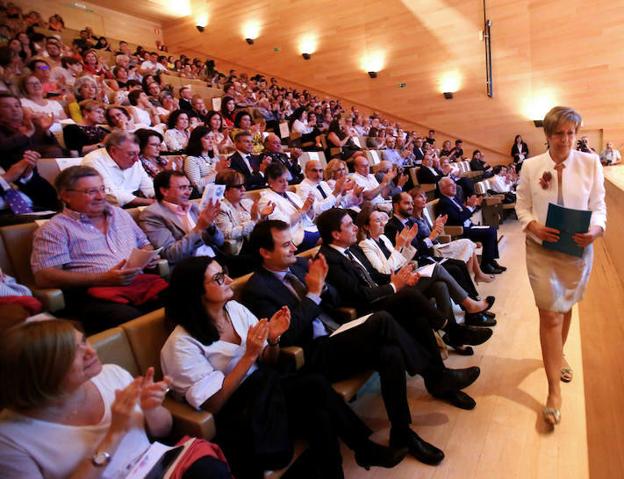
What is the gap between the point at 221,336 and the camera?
129 centimetres

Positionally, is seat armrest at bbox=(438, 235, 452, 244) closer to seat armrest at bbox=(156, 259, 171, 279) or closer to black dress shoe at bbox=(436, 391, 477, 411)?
black dress shoe at bbox=(436, 391, 477, 411)

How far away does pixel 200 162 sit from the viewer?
308cm

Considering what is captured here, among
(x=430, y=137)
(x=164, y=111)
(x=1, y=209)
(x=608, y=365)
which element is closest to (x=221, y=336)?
(x=1, y=209)

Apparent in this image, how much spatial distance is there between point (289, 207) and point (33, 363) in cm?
204

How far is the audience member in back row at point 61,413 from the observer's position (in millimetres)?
798

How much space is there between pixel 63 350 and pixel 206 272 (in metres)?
0.48

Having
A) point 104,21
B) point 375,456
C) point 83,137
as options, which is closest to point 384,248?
point 375,456

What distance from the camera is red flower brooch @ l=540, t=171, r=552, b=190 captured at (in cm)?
154

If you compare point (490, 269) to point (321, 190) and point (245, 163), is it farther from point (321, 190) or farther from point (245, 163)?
point (245, 163)

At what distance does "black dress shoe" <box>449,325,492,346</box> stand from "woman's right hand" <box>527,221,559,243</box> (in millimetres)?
684

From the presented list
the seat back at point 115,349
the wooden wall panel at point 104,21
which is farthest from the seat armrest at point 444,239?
the wooden wall panel at point 104,21

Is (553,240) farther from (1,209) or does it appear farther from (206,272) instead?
(1,209)

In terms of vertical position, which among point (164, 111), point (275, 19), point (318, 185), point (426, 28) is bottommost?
point (318, 185)

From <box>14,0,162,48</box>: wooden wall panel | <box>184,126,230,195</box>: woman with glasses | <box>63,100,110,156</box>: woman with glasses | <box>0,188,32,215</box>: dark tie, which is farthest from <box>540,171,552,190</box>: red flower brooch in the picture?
<box>14,0,162,48</box>: wooden wall panel
